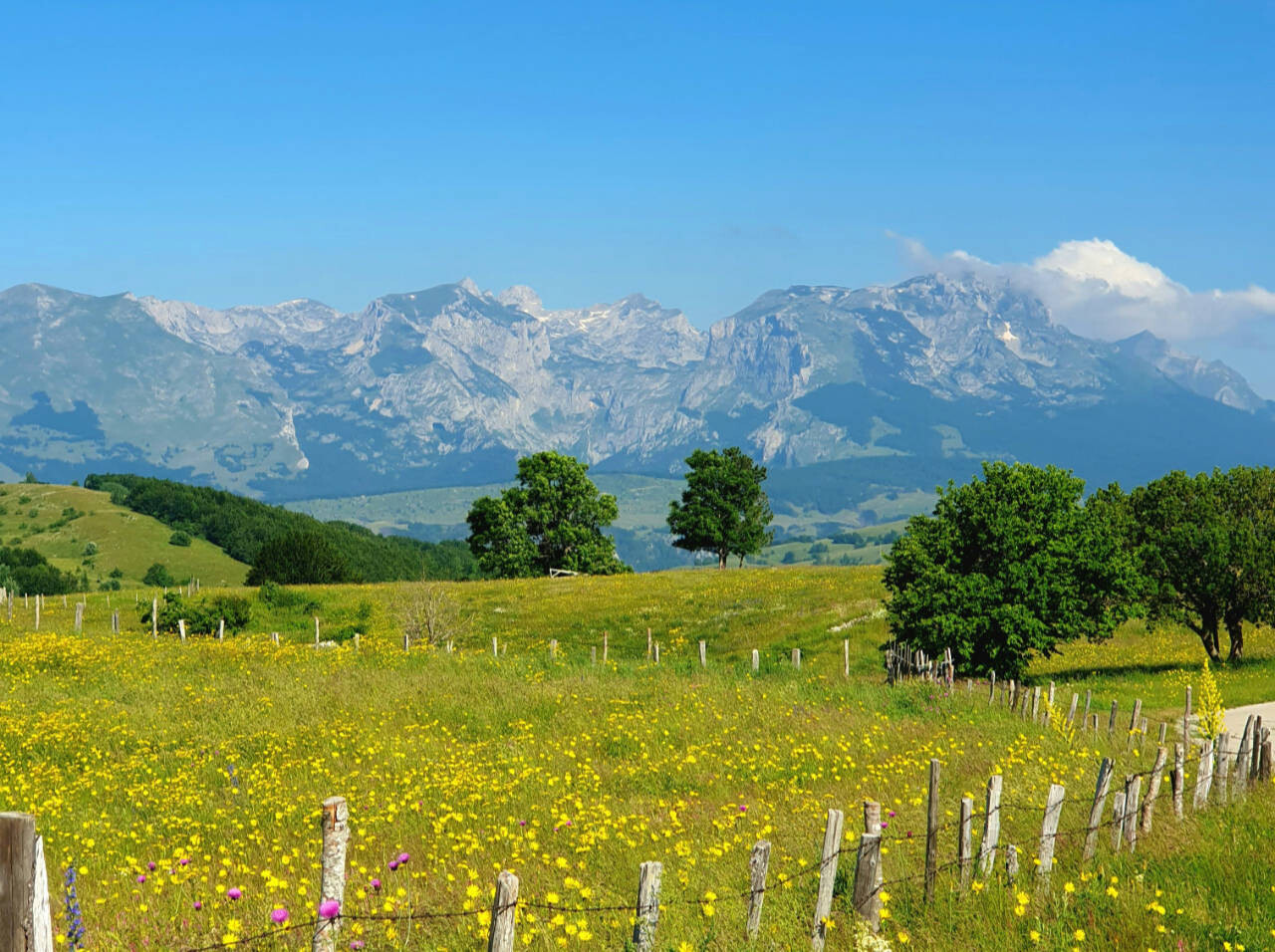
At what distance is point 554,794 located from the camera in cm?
1742

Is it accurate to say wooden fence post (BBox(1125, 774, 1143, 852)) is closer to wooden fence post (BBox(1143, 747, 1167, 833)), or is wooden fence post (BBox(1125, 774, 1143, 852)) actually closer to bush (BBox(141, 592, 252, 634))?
wooden fence post (BBox(1143, 747, 1167, 833))

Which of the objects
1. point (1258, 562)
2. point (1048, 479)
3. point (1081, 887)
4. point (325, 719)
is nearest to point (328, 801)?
point (1081, 887)

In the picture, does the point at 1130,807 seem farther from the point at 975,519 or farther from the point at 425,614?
the point at 425,614

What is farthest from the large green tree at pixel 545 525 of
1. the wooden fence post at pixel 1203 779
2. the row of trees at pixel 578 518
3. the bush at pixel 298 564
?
the wooden fence post at pixel 1203 779

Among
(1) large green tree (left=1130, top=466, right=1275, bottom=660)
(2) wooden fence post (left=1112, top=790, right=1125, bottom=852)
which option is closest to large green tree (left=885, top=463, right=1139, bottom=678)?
(1) large green tree (left=1130, top=466, right=1275, bottom=660)

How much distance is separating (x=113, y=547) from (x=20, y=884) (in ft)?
655

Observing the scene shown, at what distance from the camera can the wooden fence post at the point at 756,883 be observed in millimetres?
9148

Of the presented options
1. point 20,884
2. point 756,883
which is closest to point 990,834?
point 756,883

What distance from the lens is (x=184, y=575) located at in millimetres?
178500

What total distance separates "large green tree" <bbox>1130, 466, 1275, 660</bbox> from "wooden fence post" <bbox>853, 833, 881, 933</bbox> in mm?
35053

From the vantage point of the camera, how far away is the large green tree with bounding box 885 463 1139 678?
108 ft

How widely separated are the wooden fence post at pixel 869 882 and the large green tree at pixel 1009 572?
2396cm

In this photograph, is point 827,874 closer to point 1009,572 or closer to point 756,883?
point 756,883

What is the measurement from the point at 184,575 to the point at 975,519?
559 feet
